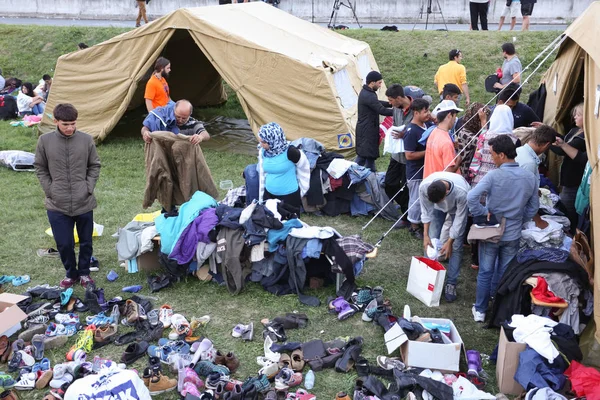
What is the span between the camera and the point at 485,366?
17.1ft

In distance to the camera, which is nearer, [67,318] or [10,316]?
[10,316]

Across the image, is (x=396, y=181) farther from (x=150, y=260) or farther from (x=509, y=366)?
(x=509, y=366)

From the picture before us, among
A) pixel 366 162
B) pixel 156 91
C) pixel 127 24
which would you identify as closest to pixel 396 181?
pixel 366 162

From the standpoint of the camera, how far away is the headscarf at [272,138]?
269 inches

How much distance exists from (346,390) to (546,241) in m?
2.43

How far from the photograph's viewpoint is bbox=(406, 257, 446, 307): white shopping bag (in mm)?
5957

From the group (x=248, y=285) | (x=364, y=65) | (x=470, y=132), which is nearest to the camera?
(x=248, y=285)

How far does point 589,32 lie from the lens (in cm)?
636

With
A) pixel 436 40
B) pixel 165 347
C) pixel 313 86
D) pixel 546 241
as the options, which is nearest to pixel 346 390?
pixel 165 347

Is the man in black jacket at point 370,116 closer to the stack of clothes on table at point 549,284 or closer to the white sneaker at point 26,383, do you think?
the stack of clothes on table at point 549,284

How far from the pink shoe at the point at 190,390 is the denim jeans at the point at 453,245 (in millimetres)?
2767

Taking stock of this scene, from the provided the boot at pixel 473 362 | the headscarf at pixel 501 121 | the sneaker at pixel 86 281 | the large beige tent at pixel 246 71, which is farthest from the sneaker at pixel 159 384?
the large beige tent at pixel 246 71

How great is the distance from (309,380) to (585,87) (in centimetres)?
396

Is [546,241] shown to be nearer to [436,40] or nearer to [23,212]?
[23,212]
